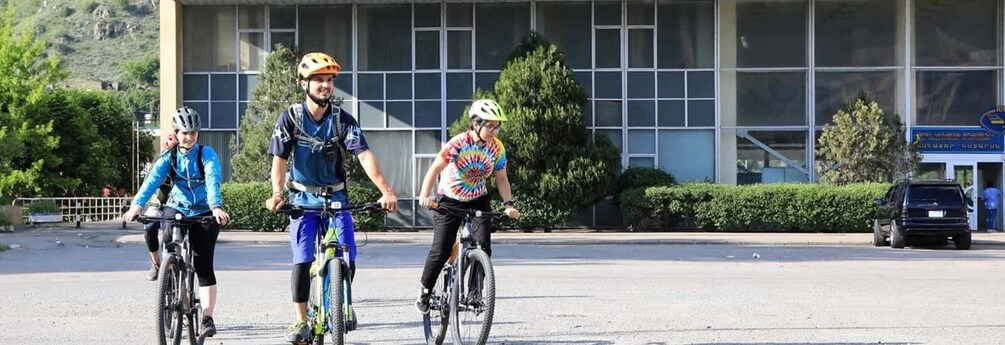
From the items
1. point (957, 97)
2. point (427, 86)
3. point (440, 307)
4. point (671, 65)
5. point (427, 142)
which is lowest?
point (440, 307)

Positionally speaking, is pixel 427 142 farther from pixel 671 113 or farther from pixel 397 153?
pixel 671 113

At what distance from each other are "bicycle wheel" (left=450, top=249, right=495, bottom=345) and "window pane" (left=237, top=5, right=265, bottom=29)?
29284mm

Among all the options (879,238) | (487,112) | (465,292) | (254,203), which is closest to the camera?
(465,292)

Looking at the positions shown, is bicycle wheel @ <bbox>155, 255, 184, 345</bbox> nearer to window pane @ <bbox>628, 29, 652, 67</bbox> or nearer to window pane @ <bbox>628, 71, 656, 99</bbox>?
window pane @ <bbox>628, 71, 656, 99</bbox>

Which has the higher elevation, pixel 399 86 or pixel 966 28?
pixel 966 28

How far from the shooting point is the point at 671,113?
121 ft

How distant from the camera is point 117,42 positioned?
17500 cm

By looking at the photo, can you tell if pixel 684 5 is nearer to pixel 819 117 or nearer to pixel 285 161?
pixel 819 117

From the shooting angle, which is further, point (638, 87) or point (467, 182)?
point (638, 87)

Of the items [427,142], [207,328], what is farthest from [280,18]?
[207,328]

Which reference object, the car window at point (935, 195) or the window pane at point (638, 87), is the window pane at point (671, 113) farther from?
the car window at point (935, 195)

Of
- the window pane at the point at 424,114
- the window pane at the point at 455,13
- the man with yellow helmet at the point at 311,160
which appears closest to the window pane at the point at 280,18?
the window pane at the point at 424,114

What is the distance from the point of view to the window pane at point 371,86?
3709 centimetres

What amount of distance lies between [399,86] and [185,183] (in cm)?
2799
